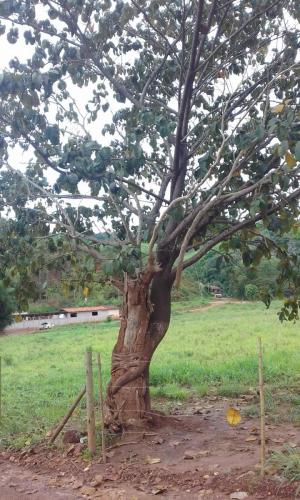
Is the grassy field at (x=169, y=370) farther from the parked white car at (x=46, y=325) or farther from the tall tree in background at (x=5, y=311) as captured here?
the parked white car at (x=46, y=325)

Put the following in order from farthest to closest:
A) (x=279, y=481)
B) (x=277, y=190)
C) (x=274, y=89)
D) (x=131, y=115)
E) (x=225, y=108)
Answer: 1. (x=131, y=115)
2. (x=274, y=89)
3. (x=225, y=108)
4. (x=277, y=190)
5. (x=279, y=481)

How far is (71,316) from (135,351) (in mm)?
35641

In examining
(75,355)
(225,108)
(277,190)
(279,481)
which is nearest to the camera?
(279,481)

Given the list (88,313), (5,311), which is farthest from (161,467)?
(88,313)

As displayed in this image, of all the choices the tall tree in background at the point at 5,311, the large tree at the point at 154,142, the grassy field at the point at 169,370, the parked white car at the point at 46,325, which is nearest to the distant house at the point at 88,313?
the parked white car at the point at 46,325

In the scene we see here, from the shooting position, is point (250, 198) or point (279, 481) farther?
point (250, 198)

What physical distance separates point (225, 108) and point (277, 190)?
3.95 feet

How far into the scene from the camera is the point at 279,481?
4.59 m

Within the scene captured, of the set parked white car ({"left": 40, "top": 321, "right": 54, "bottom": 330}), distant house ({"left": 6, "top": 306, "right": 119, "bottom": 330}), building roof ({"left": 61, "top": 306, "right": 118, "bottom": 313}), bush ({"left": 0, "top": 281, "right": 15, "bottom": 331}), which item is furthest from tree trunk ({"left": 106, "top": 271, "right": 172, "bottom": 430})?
building roof ({"left": 61, "top": 306, "right": 118, "bottom": 313})

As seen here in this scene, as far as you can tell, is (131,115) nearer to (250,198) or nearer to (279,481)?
(250,198)

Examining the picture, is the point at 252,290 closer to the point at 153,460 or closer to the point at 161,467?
the point at 153,460

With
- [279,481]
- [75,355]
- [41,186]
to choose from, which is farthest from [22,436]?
[75,355]

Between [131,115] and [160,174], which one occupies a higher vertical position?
[131,115]

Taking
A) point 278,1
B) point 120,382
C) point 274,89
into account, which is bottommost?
point 120,382
